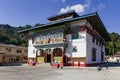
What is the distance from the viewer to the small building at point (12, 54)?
52.4m

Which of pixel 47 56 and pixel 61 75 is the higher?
pixel 47 56

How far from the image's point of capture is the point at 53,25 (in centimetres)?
3098

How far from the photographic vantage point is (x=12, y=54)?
Result: 5566 cm

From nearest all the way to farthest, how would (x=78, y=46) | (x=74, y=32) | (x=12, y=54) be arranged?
(x=78, y=46)
(x=74, y=32)
(x=12, y=54)

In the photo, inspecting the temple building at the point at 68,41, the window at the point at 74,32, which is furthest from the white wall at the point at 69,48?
the window at the point at 74,32

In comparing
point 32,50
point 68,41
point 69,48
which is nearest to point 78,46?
point 69,48

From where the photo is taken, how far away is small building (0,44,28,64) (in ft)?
172

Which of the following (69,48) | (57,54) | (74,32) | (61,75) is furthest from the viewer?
(57,54)

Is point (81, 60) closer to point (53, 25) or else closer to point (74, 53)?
point (74, 53)

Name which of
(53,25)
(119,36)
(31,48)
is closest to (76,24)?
(53,25)

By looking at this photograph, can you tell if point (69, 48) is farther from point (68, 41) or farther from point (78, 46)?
point (78, 46)

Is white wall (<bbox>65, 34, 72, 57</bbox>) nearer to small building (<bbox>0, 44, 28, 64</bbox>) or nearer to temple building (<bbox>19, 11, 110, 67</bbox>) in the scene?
temple building (<bbox>19, 11, 110, 67</bbox>)

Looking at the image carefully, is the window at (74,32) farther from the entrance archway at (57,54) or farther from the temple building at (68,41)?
the entrance archway at (57,54)

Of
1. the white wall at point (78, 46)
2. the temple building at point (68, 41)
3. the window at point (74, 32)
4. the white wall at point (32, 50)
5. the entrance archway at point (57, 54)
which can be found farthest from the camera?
the white wall at point (32, 50)
